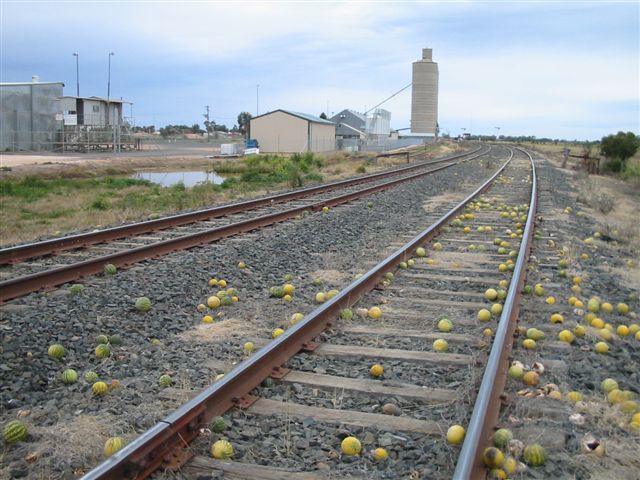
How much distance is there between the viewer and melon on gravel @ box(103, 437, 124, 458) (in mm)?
3256

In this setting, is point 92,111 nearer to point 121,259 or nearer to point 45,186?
point 45,186

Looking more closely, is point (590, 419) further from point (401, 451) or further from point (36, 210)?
point (36, 210)

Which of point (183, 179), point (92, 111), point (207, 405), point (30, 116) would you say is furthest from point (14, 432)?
point (92, 111)

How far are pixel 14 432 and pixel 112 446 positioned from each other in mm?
725

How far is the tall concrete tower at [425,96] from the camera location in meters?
89.8

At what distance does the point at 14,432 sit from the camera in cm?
356

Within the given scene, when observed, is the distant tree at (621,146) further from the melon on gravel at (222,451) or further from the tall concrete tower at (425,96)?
the tall concrete tower at (425,96)

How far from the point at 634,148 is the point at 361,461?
4413 cm

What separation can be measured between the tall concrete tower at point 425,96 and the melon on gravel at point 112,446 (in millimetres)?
89383

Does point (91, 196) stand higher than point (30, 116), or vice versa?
point (30, 116)

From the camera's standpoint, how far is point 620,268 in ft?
28.6

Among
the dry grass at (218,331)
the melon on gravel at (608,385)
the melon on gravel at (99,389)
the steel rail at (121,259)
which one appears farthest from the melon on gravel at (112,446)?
the steel rail at (121,259)

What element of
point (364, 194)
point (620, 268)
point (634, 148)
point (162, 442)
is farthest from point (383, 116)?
point (162, 442)

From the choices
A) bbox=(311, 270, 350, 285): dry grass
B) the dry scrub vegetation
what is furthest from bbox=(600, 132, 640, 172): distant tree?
bbox=(311, 270, 350, 285): dry grass
